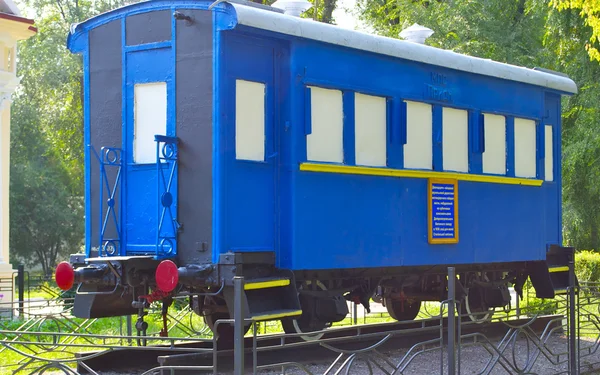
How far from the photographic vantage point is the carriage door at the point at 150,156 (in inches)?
357

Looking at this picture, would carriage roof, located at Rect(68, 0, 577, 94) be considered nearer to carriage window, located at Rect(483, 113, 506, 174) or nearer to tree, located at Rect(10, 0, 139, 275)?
carriage window, located at Rect(483, 113, 506, 174)

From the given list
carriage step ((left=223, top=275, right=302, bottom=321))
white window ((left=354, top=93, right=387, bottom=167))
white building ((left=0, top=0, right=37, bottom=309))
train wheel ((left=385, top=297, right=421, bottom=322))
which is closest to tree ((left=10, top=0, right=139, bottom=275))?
white building ((left=0, top=0, right=37, bottom=309))

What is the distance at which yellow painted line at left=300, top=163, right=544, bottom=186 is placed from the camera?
935cm

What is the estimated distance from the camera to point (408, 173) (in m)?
10.6

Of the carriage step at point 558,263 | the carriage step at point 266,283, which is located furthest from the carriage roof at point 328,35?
the carriage step at point 558,263

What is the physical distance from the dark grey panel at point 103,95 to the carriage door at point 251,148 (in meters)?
1.54

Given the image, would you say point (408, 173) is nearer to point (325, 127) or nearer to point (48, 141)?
point (325, 127)

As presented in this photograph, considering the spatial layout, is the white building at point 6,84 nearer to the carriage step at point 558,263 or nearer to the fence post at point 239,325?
the carriage step at point 558,263

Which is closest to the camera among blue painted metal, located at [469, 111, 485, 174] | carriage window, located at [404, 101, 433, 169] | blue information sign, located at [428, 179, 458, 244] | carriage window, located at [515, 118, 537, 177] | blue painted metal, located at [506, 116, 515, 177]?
carriage window, located at [404, 101, 433, 169]

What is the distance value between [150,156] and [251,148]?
3.75ft

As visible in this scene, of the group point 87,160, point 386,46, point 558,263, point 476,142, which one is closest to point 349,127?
point 386,46

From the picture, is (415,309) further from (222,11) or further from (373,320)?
(222,11)

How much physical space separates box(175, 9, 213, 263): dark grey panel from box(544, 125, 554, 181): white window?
6.27m

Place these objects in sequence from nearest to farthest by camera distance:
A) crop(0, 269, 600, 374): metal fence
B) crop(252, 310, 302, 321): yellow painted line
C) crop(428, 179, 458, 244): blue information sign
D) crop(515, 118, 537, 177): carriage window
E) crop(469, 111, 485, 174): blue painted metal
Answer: crop(0, 269, 600, 374): metal fence, crop(252, 310, 302, 321): yellow painted line, crop(428, 179, 458, 244): blue information sign, crop(469, 111, 485, 174): blue painted metal, crop(515, 118, 537, 177): carriage window
